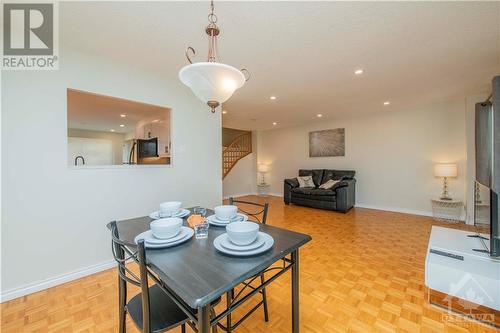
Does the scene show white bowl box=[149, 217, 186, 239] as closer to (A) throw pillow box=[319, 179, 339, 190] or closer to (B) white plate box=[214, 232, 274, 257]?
(B) white plate box=[214, 232, 274, 257]

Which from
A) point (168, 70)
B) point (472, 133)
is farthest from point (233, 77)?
point (472, 133)

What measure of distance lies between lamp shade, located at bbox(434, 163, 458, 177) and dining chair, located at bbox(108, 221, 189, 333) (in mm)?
4834

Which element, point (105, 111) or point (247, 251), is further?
point (105, 111)

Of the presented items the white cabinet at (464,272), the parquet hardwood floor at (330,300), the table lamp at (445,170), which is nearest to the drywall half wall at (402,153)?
the table lamp at (445,170)

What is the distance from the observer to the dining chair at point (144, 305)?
922 millimetres

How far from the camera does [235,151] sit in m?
7.14

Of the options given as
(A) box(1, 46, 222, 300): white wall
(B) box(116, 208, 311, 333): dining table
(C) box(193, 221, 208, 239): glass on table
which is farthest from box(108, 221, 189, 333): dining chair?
(A) box(1, 46, 222, 300): white wall

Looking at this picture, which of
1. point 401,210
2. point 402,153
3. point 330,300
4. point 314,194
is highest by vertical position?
point 402,153

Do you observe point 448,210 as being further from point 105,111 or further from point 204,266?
point 105,111

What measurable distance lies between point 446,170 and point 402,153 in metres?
0.91

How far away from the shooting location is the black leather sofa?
15.0 feet

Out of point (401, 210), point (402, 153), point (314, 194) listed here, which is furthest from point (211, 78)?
point (401, 210)

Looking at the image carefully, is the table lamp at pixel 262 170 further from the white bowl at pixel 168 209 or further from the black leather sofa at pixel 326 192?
the white bowl at pixel 168 209

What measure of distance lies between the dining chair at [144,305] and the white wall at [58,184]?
135cm
